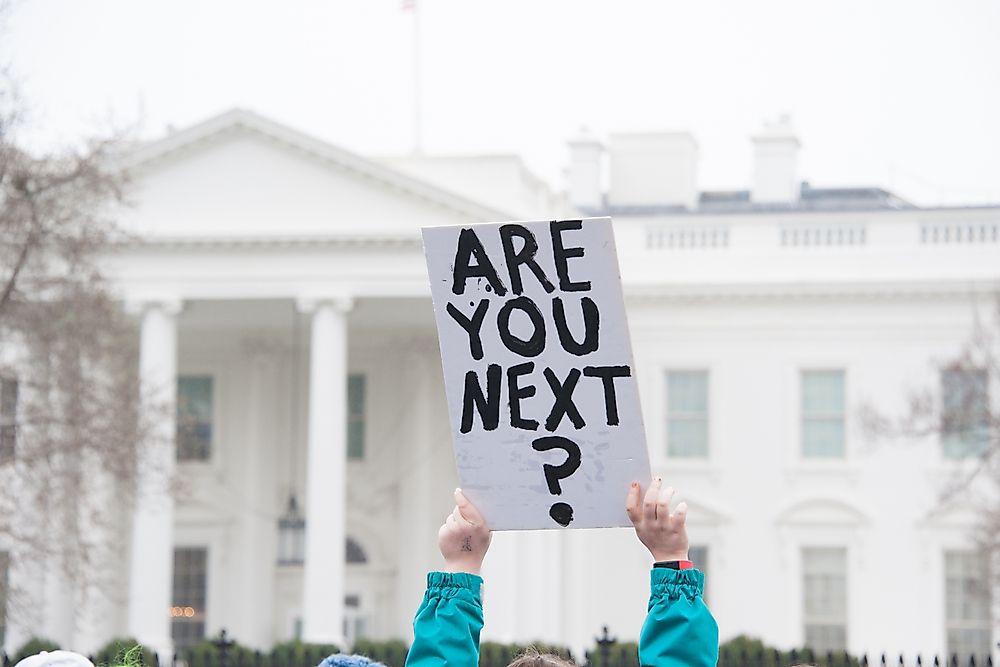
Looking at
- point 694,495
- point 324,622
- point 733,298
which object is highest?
point 733,298

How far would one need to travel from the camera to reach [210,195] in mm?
34375

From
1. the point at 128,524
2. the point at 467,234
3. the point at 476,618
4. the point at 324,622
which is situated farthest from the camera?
the point at 128,524

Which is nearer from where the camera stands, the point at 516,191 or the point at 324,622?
the point at 324,622

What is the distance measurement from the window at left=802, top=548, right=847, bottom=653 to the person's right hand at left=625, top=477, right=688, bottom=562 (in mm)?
31989

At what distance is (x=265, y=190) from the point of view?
34.2 meters

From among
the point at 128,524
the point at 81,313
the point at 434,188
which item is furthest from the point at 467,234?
the point at 128,524

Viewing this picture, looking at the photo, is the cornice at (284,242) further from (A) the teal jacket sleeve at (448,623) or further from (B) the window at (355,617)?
(A) the teal jacket sleeve at (448,623)

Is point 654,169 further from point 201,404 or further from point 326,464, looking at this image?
point 326,464

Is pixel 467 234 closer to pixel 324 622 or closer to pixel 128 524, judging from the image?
pixel 324 622

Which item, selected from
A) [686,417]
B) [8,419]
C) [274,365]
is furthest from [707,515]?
[8,419]

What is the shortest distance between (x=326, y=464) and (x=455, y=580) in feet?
99.7

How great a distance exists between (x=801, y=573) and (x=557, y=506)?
32.6 metres

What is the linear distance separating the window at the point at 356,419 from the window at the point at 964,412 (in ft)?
36.7

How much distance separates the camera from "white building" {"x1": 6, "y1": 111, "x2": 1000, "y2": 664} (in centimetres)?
3409
